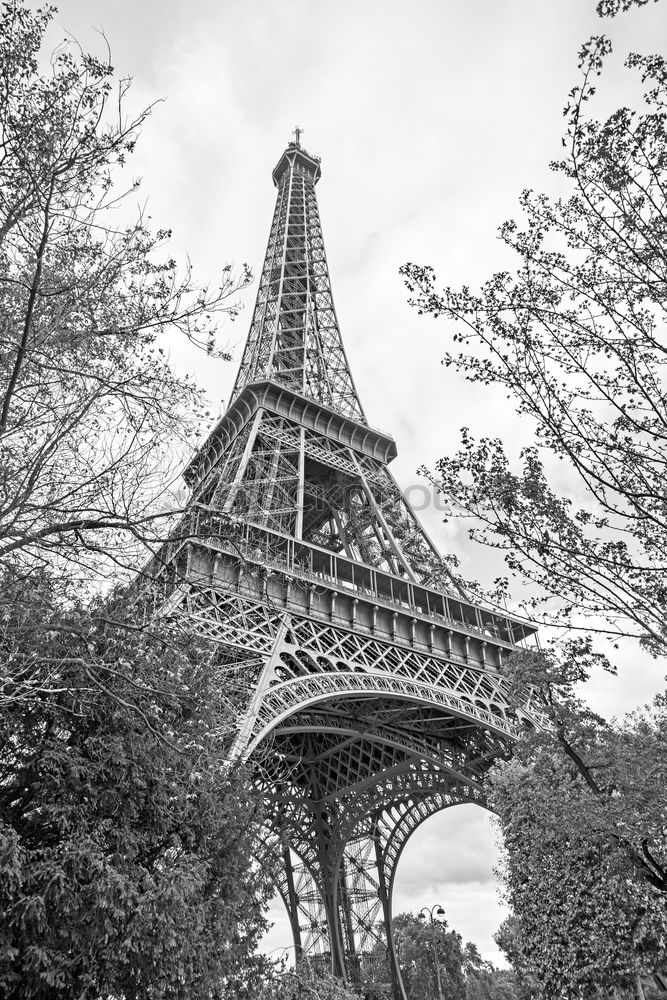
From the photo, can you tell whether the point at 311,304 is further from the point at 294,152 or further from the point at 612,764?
the point at 612,764

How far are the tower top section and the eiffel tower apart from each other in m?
16.2

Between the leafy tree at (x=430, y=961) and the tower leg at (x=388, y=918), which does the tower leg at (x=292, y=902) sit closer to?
the tower leg at (x=388, y=918)

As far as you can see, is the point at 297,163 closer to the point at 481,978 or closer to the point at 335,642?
the point at 335,642

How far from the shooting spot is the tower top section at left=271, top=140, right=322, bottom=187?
54.6 meters

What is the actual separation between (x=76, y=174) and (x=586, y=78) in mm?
5340

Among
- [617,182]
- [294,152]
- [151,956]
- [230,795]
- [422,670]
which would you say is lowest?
[151,956]

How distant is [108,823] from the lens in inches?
389

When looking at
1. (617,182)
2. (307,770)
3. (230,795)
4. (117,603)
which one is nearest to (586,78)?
(617,182)

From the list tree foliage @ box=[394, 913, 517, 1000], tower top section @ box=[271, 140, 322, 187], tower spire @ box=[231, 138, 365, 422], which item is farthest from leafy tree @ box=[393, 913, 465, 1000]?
tower top section @ box=[271, 140, 322, 187]

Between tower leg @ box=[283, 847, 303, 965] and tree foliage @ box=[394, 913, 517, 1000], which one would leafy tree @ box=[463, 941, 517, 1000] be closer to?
tree foliage @ box=[394, 913, 517, 1000]

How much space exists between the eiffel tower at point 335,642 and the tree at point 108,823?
5014mm

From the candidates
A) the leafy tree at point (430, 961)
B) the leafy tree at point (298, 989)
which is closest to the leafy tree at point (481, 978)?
the leafy tree at point (430, 961)

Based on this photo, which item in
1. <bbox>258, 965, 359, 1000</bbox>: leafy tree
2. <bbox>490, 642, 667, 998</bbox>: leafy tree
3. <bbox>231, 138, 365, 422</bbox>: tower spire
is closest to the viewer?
<bbox>490, 642, 667, 998</bbox>: leafy tree

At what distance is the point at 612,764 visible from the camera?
14.2m
